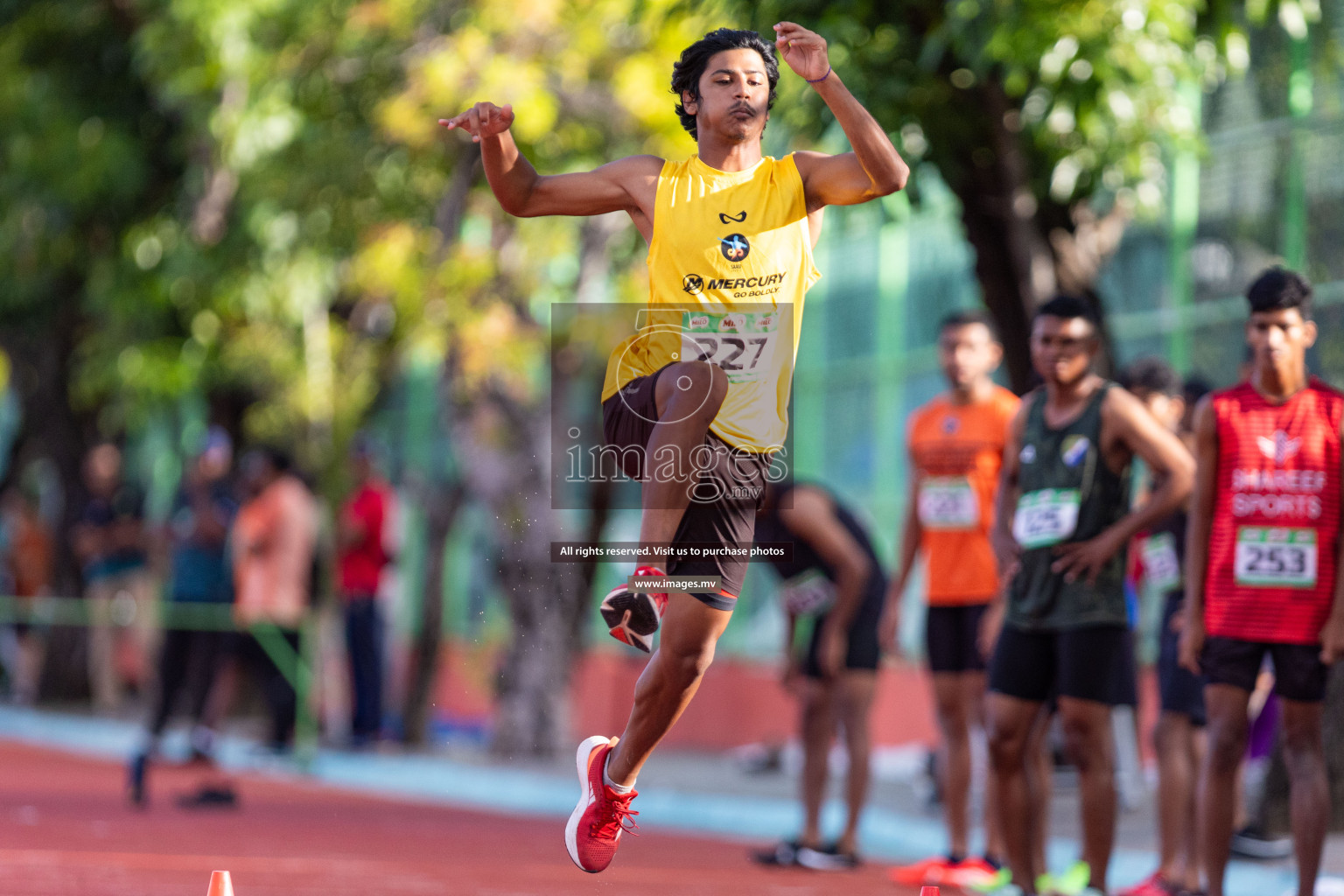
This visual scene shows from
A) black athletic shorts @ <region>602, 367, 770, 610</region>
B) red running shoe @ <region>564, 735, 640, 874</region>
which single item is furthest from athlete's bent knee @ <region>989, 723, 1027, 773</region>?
black athletic shorts @ <region>602, 367, 770, 610</region>

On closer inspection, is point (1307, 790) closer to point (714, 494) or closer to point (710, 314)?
point (714, 494)

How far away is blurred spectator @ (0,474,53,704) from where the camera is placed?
21.7 m

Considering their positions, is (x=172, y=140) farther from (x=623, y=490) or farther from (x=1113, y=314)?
(x=1113, y=314)

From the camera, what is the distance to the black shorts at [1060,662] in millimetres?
7000

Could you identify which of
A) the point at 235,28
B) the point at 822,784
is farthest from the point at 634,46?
the point at 822,784

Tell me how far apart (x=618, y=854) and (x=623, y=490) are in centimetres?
773

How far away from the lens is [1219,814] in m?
6.70

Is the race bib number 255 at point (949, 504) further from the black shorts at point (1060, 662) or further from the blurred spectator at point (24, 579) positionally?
the blurred spectator at point (24, 579)

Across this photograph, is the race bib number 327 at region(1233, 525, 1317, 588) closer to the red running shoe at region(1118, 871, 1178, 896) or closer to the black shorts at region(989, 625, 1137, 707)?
the black shorts at region(989, 625, 1137, 707)

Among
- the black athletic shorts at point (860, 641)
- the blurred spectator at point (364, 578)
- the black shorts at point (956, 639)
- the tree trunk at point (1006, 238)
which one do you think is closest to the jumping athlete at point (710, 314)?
the black shorts at point (956, 639)

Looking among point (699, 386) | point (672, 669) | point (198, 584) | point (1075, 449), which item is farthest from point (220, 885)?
point (198, 584)

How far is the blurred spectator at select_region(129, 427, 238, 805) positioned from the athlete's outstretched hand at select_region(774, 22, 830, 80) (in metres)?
7.61

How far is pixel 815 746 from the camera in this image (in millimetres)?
9219

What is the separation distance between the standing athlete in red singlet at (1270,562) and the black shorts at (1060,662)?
323mm
